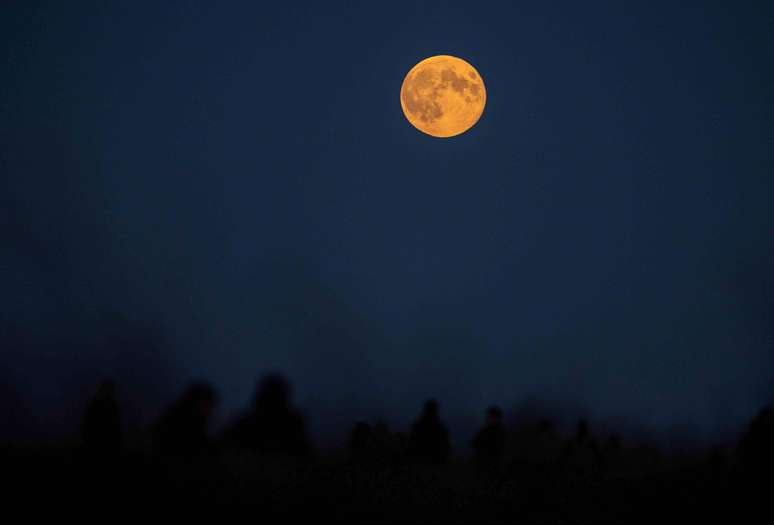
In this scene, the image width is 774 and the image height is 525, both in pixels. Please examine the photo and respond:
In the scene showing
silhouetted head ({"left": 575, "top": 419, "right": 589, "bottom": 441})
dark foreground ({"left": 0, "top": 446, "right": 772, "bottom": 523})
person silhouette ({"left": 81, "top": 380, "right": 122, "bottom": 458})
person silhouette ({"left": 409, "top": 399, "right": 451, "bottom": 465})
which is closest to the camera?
dark foreground ({"left": 0, "top": 446, "right": 772, "bottom": 523})

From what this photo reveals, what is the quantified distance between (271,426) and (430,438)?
157 inches

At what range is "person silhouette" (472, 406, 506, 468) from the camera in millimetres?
12977

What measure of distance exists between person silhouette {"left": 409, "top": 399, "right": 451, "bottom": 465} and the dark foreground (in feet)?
1.44

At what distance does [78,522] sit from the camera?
6.77 metres

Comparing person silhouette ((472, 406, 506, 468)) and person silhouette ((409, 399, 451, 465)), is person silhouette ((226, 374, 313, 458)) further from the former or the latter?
person silhouette ((472, 406, 506, 468))

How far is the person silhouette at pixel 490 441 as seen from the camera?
12977 millimetres

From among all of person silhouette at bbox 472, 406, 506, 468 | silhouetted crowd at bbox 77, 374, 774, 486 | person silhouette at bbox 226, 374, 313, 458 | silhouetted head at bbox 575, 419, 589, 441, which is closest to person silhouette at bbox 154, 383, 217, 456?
silhouetted crowd at bbox 77, 374, 774, 486

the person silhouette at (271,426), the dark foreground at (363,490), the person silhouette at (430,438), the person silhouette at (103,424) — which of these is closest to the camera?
the dark foreground at (363,490)

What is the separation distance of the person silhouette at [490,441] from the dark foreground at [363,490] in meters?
0.52

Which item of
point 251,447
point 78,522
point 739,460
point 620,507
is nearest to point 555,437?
point 739,460

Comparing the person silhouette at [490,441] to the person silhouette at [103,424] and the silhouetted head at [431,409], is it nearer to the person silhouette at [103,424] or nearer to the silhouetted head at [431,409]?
the silhouetted head at [431,409]

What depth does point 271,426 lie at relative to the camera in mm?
10961

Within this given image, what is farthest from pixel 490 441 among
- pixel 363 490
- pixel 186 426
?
pixel 186 426

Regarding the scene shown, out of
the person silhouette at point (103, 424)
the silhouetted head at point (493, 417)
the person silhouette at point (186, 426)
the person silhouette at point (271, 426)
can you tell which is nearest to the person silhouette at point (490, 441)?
the silhouetted head at point (493, 417)
